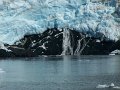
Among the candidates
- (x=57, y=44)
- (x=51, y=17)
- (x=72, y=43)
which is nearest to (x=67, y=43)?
(x=72, y=43)

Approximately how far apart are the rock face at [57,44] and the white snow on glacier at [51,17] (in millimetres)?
6243

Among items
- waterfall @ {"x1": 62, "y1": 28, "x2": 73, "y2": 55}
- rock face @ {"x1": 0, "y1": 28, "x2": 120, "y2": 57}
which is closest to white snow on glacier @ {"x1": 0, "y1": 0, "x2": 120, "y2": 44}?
rock face @ {"x1": 0, "y1": 28, "x2": 120, "y2": 57}

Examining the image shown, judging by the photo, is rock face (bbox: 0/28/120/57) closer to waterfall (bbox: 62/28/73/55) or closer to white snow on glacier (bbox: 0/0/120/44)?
waterfall (bbox: 62/28/73/55)

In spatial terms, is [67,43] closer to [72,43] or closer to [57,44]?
[72,43]

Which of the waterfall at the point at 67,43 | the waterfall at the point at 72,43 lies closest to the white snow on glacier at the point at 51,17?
the waterfall at the point at 72,43

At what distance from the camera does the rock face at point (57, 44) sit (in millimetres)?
124125

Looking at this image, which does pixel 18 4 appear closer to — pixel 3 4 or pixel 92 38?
pixel 3 4

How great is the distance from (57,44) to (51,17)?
47.0ft

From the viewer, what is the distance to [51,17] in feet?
371

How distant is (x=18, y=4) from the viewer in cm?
11438

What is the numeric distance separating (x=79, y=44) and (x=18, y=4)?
2265 centimetres

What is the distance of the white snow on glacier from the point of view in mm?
110250

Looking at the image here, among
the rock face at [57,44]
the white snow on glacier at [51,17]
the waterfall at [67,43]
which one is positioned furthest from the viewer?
the waterfall at [67,43]

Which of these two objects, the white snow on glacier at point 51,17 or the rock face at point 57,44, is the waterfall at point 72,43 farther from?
the white snow on glacier at point 51,17
